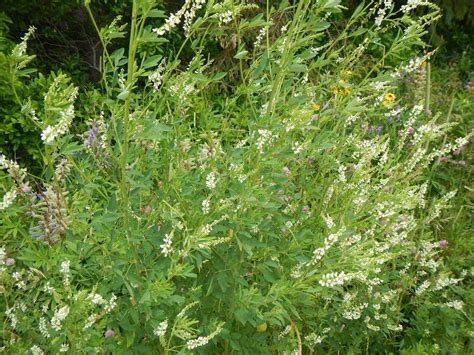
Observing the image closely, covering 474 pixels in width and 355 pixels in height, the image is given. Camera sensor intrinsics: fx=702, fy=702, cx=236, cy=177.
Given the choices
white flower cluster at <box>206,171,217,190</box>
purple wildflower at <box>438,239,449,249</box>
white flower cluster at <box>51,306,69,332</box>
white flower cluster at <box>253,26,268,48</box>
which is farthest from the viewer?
purple wildflower at <box>438,239,449,249</box>

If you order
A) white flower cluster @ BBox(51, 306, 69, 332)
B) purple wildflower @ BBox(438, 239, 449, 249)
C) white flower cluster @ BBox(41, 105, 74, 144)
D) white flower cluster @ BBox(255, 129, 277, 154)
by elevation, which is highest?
white flower cluster @ BBox(41, 105, 74, 144)

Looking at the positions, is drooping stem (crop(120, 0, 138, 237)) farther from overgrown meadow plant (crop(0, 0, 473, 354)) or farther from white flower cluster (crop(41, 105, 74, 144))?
white flower cluster (crop(41, 105, 74, 144))

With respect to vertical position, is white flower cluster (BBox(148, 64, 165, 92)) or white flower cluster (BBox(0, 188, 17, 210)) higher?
white flower cluster (BBox(148, 64, 165, 92))

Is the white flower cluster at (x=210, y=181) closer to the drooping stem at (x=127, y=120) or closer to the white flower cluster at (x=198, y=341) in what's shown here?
the drooping stem at (x=127, y=120)

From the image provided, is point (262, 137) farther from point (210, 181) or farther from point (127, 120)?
point (127, 120)

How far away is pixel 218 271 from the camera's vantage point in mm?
2227

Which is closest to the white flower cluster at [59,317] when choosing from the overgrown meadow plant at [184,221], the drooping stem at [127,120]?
the overgrown meadow plant at [184,221]

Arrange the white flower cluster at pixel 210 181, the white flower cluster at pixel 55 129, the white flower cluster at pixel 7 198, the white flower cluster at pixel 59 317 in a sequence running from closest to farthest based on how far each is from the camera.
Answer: the white flower cluster at pixel 55 129, the white flower cluster at pixel 59 317, the white flower cluster at pixel 7 198, the white flower cluster at pixel 210 181

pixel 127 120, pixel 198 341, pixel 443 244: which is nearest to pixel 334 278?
pixel 198 341

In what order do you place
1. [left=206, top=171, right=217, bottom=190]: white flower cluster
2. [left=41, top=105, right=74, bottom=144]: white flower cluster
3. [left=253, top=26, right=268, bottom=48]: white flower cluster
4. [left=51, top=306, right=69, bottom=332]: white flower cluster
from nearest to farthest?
1. [left=41, top=105, right=74, bottom=144]: white flower cluster
2. [left=51, top=306, right=69, bottom=332]: white flower cluster
3. [left=206, top=171, right=217, bottom=190]: white flower cluster
4. [left=253, top=26, right=268, bottom=48]: white flower cluster

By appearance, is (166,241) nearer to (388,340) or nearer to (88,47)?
(388,340)

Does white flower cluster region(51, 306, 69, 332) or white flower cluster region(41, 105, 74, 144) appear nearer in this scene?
white flower cluster region(41, 105, 74, 144)

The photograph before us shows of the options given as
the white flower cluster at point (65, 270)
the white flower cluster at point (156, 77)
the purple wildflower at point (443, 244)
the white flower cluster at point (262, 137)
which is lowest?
the purple wildflower at point (443, 244)

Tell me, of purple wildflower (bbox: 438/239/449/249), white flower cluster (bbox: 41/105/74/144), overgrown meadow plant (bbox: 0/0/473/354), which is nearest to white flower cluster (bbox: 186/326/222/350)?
overgrown meadow plant (bbox: 0/0/473/354)
